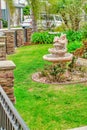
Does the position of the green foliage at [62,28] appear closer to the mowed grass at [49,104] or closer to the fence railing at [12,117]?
the mowed grass at [49,104]

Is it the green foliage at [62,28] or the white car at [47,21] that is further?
the white car at [47,21]

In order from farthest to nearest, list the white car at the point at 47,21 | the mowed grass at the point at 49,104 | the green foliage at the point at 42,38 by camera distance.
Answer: the white car at the point at 47,21 → the green foliage at the point at 42,38 → the mowed grass at the point at 49,104

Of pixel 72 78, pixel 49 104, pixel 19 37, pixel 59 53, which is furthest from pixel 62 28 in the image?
pixel 49 104

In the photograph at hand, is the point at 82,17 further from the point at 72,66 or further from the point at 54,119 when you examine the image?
the point at 54,119

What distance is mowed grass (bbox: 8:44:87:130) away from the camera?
5.81 metres

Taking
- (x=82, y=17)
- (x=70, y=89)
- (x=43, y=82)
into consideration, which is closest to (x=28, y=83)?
(x=43, y=82)

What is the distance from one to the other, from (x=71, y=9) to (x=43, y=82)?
10.7 meters

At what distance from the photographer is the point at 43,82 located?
29.5 feet

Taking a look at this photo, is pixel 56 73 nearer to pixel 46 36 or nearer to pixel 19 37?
pixel 19 37

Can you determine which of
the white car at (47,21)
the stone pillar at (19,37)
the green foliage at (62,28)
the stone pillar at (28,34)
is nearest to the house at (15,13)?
the white car at (47,21)

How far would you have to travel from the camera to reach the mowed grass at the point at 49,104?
229 inches

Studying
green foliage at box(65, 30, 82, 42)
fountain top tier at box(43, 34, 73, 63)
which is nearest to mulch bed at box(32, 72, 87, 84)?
fountain top tier at box(43, 34, 73, 63)

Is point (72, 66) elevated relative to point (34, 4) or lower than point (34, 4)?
lower

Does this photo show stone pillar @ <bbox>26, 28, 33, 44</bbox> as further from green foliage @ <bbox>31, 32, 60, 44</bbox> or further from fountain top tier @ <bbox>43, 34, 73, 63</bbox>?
fountain top tier @ <bbox>43, 34, 73, 63</bbox>
